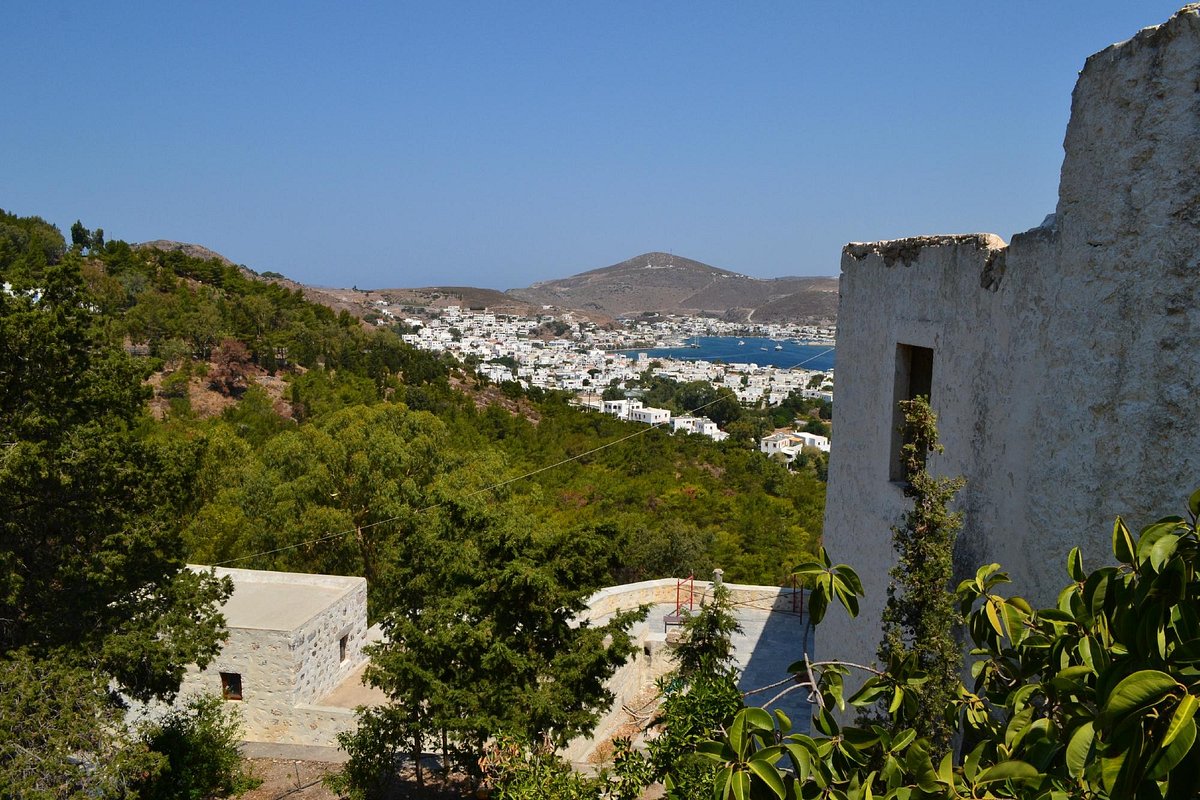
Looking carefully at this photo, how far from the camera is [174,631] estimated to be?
894 centimetres

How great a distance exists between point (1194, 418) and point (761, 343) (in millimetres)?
151777

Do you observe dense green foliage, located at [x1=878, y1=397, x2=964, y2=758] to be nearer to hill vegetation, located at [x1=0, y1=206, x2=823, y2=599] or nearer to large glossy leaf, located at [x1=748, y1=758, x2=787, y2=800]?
large glossy leaf, located at [x1=748, y1=758, x2=787, y2=800]

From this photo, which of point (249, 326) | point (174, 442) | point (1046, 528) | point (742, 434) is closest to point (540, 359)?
point (742, 434)

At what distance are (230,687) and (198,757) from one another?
1.62m

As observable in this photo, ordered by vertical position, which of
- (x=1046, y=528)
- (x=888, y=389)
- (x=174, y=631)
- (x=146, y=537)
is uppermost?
(x=888, y=389)

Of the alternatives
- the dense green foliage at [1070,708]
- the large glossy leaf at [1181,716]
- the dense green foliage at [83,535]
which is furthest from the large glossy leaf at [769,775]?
the dense green foliage at [83,535]

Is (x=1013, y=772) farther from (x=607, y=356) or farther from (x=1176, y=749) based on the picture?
(x=607, y=356)

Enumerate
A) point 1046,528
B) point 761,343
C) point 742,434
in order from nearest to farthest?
1. point 1046,528
2. point 742,434
3. point 761,343

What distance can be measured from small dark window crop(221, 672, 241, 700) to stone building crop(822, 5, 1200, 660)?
10.2 m

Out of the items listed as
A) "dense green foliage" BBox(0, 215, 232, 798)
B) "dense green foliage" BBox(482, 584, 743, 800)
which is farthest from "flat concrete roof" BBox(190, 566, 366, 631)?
"dense green foliage" BBox(482, 584, 743, 800)

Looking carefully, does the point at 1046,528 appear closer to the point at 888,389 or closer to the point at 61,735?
the point at 888,389

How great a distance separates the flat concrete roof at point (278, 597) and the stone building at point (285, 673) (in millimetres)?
14

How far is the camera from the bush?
31.4 feet

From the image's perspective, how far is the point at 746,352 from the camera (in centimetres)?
Answer: 14325
